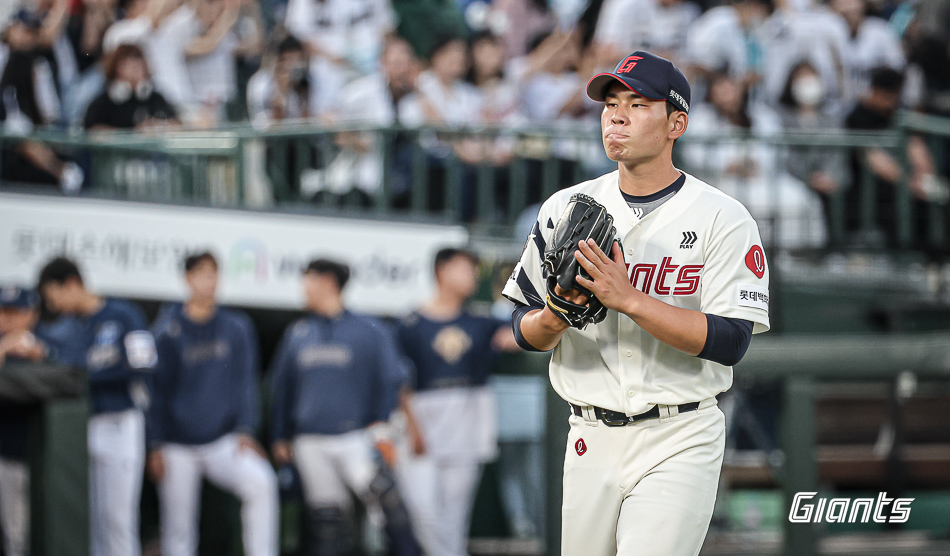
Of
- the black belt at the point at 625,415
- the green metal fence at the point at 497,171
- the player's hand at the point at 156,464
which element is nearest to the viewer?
the black belt at the point at 625,415

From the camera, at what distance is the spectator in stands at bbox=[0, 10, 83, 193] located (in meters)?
7.64

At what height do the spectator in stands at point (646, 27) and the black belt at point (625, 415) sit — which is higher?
the spectator in stands at point (646, 27)

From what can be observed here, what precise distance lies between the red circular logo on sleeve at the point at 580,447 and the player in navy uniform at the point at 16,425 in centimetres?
320

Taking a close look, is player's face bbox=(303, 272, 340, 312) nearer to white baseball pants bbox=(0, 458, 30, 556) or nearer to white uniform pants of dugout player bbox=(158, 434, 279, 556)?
white uniform pants of dugout player bbox=(158, 434, 279, 556)

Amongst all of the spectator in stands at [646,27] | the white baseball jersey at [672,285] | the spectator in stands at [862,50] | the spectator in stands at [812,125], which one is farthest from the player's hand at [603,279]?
the spectator in stands at [862,50]

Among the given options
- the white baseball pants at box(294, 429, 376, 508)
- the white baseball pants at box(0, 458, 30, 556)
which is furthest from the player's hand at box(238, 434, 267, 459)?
the white baseball pants at box(0, 458, 30, 556)

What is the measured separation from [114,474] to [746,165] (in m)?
5.08

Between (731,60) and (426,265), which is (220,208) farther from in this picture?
(731,60)

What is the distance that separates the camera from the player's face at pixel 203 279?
6.84 meters

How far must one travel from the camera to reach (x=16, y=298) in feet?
21.6

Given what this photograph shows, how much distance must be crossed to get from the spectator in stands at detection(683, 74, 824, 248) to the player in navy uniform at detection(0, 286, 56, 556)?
4840 millimetres

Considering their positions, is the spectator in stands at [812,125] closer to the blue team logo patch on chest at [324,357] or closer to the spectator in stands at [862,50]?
the spectator in stands at [862,50]

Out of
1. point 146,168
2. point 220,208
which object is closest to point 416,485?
point 220,208

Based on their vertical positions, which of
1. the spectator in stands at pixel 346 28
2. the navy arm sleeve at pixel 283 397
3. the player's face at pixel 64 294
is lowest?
the navy arm sleeve at pixel 283 397
